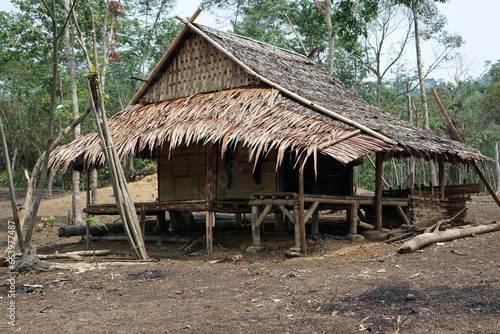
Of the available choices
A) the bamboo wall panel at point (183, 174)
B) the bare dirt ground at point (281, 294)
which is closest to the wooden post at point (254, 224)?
the bare dirt ground at point (281, 294)

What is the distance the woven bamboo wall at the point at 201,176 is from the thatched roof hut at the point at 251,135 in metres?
0.02

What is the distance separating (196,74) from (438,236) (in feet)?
21.9

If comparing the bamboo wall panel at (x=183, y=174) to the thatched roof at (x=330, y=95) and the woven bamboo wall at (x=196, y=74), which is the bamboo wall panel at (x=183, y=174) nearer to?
the woven bamboo wall at (x=196, y=74)

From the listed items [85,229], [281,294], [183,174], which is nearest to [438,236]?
[281,294]

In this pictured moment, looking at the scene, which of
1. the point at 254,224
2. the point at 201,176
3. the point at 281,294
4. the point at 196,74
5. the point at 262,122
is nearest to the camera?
the point at 281,294

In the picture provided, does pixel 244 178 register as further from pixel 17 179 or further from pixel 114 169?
pixel 17 179

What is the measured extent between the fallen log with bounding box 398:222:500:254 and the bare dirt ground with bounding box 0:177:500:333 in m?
0.16

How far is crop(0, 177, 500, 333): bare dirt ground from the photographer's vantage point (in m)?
5.07

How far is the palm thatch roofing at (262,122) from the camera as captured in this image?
30.6 ft

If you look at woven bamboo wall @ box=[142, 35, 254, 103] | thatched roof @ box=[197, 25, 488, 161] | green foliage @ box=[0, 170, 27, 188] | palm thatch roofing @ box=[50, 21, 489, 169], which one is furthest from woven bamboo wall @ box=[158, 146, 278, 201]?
green foliage @ box=[0, 170, 27, 188]

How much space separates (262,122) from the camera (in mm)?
10070

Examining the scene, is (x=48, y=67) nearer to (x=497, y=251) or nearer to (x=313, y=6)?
(x=313, y=6)

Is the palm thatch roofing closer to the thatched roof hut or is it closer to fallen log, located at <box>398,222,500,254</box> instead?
the thatched roof hut

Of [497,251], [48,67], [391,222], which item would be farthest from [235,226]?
[48,67]
